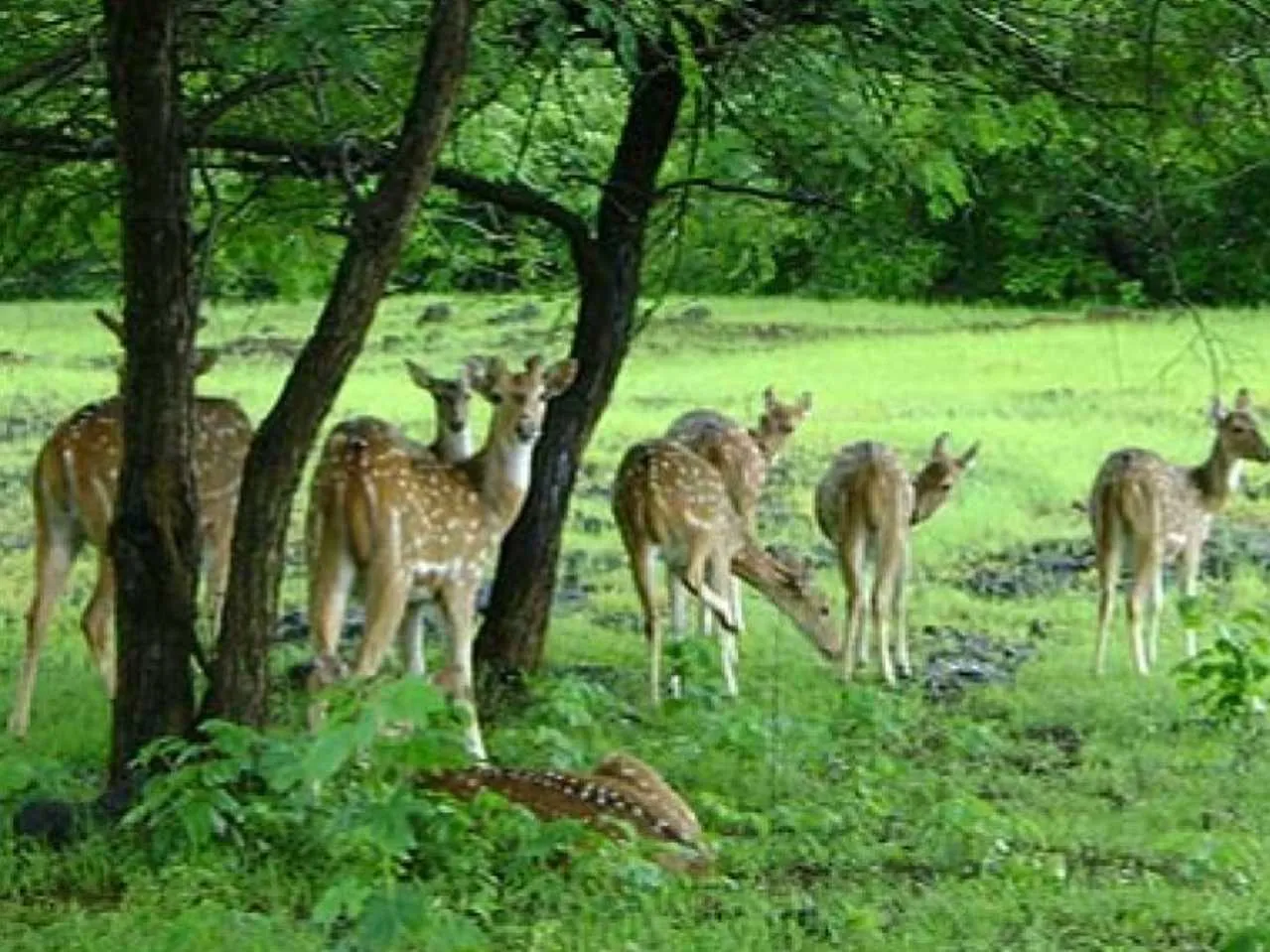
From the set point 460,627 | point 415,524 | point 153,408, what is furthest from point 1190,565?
point 153,408

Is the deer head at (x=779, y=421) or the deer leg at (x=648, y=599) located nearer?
the deer leg at (x=648, y=599)

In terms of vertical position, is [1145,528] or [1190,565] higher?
[1145,528]

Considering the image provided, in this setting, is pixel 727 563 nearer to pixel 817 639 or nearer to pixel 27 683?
pixel 817 639

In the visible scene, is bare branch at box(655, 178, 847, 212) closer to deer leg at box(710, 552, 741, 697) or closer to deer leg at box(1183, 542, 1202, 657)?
deer leg at box(710, 552, 741, 697)

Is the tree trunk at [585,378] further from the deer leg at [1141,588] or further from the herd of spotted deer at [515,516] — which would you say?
the deer leg at [1141,588]

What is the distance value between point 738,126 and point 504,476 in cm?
157

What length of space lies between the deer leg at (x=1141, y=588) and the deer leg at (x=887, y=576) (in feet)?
3.65

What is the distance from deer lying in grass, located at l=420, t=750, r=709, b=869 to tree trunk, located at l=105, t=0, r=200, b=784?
0.89 m

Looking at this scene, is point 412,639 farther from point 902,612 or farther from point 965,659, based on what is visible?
point 965,659

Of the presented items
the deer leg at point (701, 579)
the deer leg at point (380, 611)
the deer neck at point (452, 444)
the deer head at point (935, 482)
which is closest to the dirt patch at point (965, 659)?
the deer head at point (935, 482)

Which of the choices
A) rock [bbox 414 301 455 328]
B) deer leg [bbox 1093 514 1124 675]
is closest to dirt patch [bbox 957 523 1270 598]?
deer leg [bbox 1093 514 1124 675]

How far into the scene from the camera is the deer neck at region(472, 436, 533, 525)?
10.4m

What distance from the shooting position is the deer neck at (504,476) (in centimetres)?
1045

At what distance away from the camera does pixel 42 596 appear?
10.9 meters
